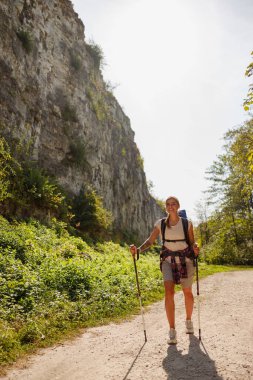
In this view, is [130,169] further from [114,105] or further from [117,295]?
[117,295]

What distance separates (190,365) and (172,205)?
258 cm

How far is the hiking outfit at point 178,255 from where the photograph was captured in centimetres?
547

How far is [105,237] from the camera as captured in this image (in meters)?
22.8

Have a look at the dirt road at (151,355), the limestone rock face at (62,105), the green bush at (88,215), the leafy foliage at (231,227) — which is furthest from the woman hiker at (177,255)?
the leafy foliage at (231,227)

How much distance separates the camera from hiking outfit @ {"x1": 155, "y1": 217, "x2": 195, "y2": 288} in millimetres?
5475

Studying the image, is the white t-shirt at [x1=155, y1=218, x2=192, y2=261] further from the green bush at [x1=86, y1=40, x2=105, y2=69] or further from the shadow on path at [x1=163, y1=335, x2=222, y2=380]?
the green bush at [x1=86, y1=40, x2=105, y2=69]

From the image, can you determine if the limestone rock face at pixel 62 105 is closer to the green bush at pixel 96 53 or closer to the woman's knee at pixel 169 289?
the green bush at pixel 96 53

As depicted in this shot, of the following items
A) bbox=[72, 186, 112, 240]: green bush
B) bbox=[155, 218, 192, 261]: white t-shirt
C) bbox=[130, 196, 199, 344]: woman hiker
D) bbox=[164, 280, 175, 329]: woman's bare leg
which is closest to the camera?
bbox=[164, 280, 175, 329]: woman's bare leg

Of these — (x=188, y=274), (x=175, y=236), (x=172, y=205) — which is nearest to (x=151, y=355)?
(x=188, y=274)

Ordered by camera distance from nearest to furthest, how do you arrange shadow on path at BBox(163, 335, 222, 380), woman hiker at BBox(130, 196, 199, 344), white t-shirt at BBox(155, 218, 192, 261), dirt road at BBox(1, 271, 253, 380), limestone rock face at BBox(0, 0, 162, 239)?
shadow on path at BBox(163, 335, 222, 380) < dirt road at BBox(1, 271, 253, 380) < woman hiker at BBox(130, 196, 199, 344) < white t-shirt at BBox(155, 218, 192, 261) < limestone rock face at BBox(0, 0, 162, 239)

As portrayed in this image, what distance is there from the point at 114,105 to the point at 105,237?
57.3 feet

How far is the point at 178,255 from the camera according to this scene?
5531 millimetres

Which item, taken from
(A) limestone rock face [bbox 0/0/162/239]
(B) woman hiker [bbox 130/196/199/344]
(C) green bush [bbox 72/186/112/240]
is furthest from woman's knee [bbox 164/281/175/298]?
(C) green bush [bbox 72/186/112/240]

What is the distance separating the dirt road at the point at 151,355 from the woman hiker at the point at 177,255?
64 cm
